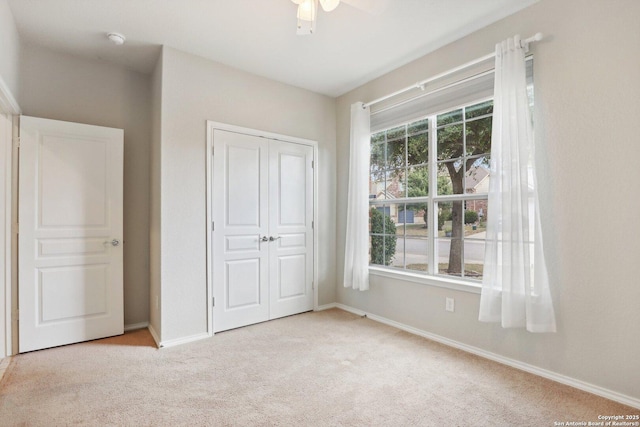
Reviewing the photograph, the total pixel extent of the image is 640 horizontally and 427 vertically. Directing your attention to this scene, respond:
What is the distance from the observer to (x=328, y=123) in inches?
157

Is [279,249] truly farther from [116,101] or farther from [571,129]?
[571,129]

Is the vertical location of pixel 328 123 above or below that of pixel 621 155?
above

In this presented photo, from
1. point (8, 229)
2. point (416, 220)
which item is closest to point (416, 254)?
point (416, 220)

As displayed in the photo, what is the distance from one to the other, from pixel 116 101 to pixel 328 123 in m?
2.30

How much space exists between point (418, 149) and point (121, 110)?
303 cm

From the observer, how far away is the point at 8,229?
2.57 meters

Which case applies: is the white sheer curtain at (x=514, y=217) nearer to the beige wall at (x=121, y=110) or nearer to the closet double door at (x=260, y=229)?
the closet double door at (x=260, y=229)

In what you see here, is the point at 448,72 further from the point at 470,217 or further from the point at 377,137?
the point at 470,217

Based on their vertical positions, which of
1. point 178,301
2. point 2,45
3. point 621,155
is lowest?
point 178,301

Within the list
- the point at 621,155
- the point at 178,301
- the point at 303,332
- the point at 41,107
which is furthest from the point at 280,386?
the point at 41,107

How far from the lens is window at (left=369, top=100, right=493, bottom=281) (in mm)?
2717

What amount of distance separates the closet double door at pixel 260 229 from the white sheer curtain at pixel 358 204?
0.53 meters

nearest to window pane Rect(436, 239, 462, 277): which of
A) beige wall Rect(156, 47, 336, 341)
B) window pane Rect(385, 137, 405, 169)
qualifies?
window pane Rect(385, 137, 405, 169)

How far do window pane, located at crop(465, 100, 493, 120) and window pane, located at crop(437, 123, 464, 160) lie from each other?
4.4 inches
